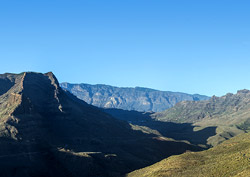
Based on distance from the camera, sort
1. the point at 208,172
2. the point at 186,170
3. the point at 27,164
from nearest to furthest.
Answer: the point at 208,172
the point at 186,170
the point at 27,164

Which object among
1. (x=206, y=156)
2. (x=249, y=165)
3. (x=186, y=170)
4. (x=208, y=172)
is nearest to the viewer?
(x=249, y=165)

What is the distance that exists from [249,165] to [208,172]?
1591 cm

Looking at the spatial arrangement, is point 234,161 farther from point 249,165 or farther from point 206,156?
point 206,156

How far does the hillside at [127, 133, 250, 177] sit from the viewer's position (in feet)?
394

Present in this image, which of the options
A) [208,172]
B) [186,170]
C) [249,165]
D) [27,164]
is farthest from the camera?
[27,164]

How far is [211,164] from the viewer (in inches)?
5384

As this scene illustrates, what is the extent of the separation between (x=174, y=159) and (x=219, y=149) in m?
27.3

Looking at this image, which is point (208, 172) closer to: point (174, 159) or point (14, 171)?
point (174, 159)

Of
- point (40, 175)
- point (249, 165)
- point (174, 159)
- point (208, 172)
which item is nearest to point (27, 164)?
point (40, 175)

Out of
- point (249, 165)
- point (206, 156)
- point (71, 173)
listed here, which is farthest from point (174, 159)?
point (71, 173)

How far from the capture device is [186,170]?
137750 millimetres

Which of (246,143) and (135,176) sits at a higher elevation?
(246,143)

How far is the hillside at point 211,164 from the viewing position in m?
120

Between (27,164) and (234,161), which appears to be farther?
(27,164)
